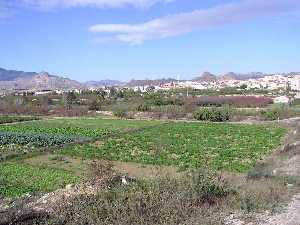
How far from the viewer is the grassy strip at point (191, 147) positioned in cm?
2558

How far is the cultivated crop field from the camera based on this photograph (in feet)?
74.0

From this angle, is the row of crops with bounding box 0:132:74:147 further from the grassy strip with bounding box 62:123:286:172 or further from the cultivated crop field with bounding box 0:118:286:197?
the grassy strip with bounding box 62:123:286:172

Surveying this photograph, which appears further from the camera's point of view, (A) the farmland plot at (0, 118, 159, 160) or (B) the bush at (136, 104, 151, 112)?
(B) the bush at (136, 104, 151, 112)

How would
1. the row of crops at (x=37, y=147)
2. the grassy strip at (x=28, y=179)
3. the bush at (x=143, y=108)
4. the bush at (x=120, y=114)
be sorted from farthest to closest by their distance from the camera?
the bush at (x=143, y=108), the bush at (x=120, y=114), the row of crops at (x=37, y=147), the grassy strip at (x=28, y=179)

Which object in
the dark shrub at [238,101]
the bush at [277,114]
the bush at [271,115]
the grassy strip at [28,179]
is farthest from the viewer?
the dark shrub at [238,101]

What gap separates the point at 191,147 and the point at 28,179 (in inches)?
476

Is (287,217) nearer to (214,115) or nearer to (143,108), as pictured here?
(214,115)

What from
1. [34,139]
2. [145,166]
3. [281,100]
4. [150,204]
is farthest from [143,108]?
[150,204]

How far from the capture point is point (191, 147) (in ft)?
101

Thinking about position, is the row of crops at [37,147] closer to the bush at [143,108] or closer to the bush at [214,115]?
the bush at [214,115]

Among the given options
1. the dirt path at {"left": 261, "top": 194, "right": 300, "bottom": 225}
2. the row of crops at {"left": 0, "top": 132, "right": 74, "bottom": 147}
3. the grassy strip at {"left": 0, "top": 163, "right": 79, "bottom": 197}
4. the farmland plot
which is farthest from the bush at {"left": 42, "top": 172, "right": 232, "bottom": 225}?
the row of crops at {"left": 0, "top": 132, "right": 74, "bottom": 147}

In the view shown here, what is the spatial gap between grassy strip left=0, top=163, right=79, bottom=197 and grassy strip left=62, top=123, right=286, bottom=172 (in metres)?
4.65

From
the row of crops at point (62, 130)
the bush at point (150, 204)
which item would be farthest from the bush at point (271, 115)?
the bush at point (150, 204)

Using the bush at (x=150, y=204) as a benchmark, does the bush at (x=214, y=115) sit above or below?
below
